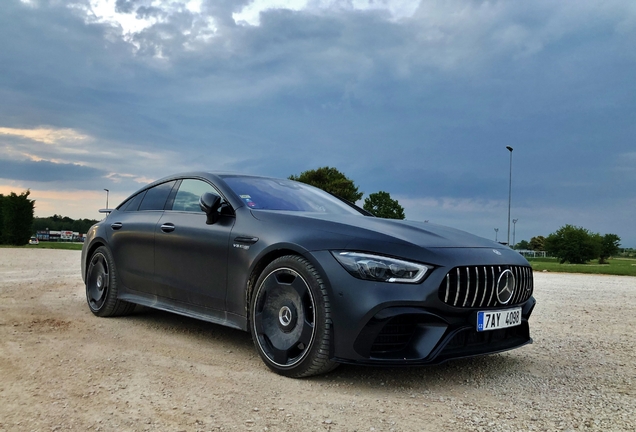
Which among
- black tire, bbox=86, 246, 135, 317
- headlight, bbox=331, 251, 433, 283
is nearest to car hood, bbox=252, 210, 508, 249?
headlight, bbox=331, 251, 433, 283

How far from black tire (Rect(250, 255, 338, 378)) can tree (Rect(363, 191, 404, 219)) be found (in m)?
50.1

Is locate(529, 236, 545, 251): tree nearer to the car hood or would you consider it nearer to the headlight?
the car hood

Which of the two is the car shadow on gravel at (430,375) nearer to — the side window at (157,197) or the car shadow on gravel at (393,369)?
the car shadow on gravel at (393,369)

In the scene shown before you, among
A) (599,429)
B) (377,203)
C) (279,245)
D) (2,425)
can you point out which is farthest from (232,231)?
(377,203)

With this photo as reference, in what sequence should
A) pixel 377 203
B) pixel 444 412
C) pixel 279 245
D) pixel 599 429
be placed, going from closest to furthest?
1. pixel 599 429
2. pixel 444 412
3. pixel 279 245
4. pixel 377 203

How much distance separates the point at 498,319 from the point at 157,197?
11.4ft

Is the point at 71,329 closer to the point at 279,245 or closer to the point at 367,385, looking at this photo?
→ the point at 279,245

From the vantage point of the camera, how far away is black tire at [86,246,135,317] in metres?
5.70

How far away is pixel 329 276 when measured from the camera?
11.2 ft

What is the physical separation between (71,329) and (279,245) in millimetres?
2661

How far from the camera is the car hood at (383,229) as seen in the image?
11.7ft

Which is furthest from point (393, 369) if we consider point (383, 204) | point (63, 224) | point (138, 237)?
point (63, 224)

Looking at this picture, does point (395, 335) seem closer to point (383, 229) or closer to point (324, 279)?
point (324, 279)

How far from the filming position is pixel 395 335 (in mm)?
3342
